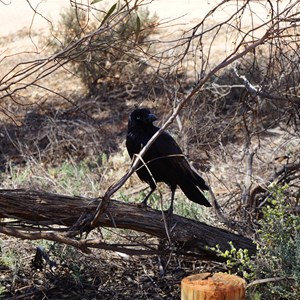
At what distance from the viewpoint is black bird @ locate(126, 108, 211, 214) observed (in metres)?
5.72

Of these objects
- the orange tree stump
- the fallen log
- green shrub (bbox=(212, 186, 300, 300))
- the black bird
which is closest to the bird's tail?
the black bird

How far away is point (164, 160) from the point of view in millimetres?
5738

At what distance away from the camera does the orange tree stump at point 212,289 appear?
302cm

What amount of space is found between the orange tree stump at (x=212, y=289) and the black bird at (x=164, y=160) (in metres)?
2.48

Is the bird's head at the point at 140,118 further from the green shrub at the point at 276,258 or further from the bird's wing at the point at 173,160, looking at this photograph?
the green shrub at the point at 276,258

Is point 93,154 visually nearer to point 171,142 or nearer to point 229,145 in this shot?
point 229,145

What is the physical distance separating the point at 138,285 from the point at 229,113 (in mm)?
4390

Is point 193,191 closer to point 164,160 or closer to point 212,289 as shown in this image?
point 164,160

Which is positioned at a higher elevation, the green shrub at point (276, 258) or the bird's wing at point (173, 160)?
the bird's wing at point (173, 160)

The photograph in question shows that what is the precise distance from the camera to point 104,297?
5.48 meters

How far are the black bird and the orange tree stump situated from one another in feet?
8.13

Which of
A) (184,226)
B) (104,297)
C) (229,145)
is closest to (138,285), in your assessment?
(104,297)

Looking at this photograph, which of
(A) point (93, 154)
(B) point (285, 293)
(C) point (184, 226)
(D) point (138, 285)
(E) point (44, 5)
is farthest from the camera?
(E) point (44, 5)

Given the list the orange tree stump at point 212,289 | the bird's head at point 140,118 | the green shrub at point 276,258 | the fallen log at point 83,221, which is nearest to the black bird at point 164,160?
the bird's head at point 140,118
